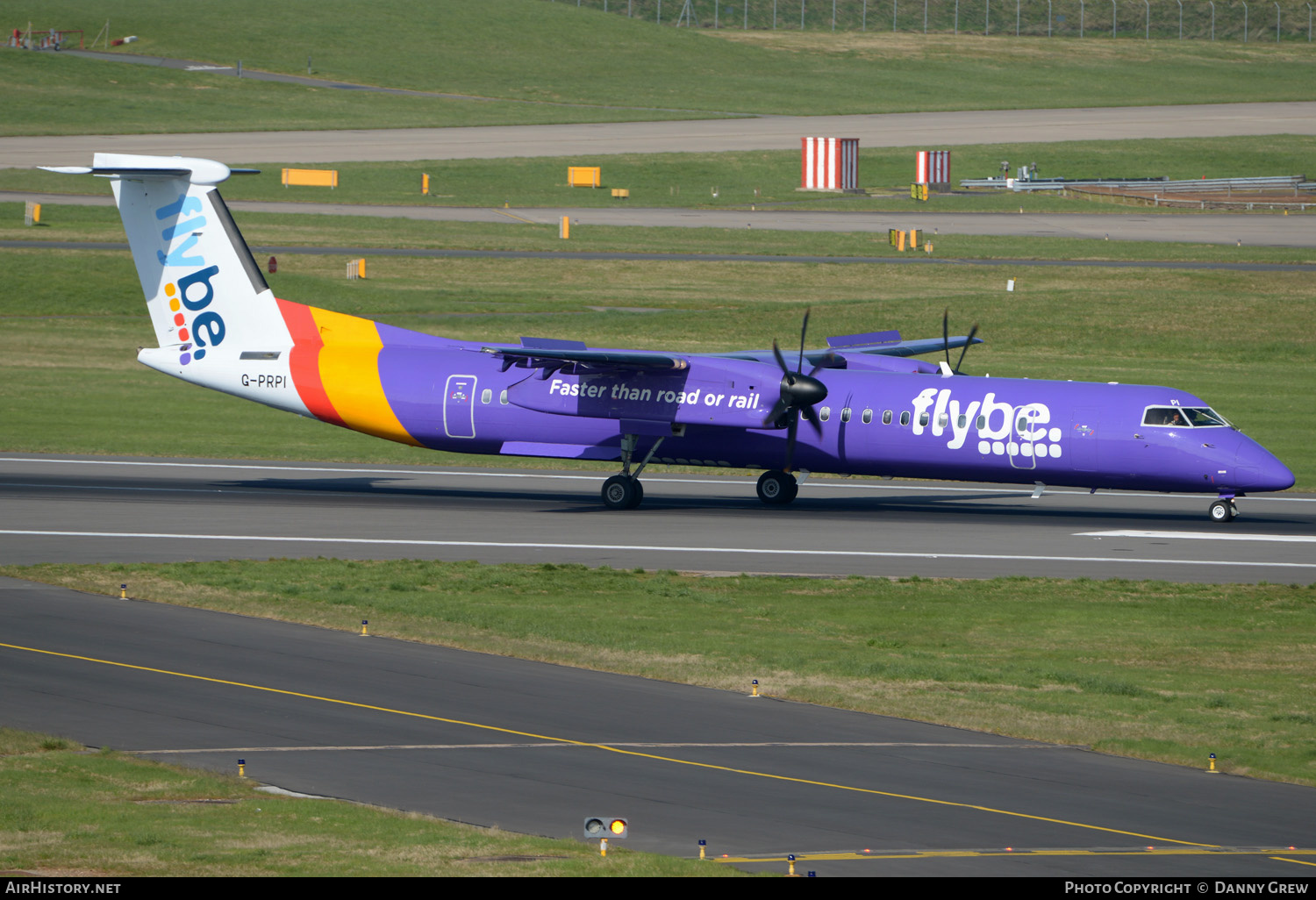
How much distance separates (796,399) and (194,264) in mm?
14771

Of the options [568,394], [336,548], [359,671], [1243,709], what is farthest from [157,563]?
[1243,709]

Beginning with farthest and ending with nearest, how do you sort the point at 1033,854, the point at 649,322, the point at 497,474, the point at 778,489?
the point at 649,322 → the point at 497,474 → the point at 778,489 → the point at 1033,854

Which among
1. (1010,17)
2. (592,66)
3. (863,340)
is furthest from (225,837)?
(1010,17)

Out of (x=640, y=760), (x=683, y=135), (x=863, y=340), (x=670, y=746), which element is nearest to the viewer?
(x=640, y=760)

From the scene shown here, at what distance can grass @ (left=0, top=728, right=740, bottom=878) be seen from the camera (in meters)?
11.7

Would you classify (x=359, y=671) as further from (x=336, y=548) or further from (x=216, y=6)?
(x=216, y=6)

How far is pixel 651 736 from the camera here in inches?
664

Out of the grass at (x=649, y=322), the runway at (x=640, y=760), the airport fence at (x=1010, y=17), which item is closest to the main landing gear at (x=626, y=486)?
the grass at (x=649, y=322)

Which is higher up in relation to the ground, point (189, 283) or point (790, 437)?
point (189, 283)

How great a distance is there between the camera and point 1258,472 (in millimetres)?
30391

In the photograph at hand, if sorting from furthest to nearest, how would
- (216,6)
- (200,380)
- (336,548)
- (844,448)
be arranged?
(216,6), (200,380), (844,448), (336,548)

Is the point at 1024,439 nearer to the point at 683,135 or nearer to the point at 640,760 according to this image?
the point at 640,760

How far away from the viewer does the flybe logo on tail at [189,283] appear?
118ft

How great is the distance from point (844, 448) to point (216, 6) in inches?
5526
